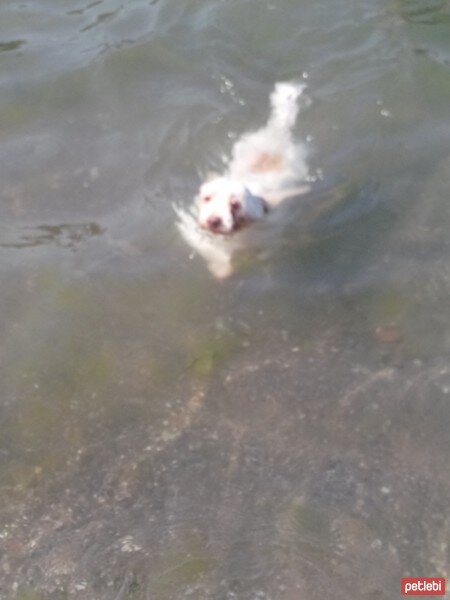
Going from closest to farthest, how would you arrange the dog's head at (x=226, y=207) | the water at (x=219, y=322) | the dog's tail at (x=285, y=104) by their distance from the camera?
the water at (x=219, y=322) < the dog's head at (x=226, y=207) < the dog's tail at (x=285, y=104)

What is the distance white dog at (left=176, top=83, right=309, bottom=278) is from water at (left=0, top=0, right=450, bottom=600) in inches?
5.5

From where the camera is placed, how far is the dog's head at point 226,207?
669 centimetres

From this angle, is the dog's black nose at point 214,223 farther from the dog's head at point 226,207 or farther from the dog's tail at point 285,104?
the dog's tail at point 285,104

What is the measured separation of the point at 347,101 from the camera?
26.8ft

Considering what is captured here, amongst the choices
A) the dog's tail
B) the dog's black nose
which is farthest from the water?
the dog's black nose

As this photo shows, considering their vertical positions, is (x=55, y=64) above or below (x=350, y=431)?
above

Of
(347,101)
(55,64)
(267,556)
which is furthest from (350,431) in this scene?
(55,64)

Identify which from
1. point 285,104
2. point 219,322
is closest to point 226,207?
point 219,322

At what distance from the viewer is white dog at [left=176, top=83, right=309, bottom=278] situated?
6715mm

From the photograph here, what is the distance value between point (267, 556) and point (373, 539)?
0.57 meters

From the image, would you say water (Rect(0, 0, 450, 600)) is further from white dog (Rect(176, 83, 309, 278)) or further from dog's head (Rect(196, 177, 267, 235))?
dog's head (Rect(196, 177, 267, 235))

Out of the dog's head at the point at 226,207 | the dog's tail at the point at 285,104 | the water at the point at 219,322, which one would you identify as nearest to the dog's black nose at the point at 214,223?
the dog's head at the point at 226,207

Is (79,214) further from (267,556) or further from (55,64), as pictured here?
(267,556)

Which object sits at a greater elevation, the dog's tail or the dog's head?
the dog's head
